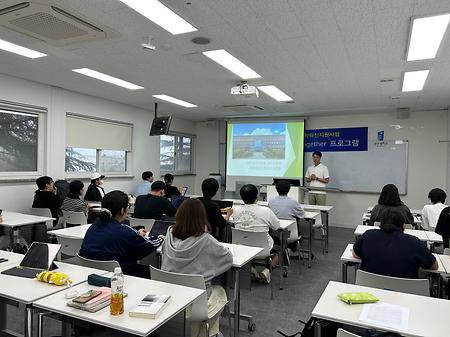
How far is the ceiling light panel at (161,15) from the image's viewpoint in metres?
2.84

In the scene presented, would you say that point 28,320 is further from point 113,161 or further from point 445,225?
point 113,161

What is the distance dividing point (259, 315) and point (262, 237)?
0.79 metres

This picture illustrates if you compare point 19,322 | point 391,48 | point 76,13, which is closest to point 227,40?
point 76,13

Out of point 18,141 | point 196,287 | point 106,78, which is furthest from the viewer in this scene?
point 18,141

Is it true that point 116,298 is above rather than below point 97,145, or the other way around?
below

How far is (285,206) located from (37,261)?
3166 mm

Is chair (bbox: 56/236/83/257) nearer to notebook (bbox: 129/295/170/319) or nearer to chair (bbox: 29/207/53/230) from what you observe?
notebook (bbox: 129/295/170/319)

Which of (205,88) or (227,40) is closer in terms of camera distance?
(227,40)

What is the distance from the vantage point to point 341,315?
165 cm

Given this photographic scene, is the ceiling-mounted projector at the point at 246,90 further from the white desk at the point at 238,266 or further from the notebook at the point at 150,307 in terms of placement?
the notebook at the point at 150,307

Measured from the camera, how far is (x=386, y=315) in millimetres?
1644

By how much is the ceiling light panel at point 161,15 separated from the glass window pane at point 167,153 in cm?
590

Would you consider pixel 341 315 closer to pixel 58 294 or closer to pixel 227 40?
pixel 58 294

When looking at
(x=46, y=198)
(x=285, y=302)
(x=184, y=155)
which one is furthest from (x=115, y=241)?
(x=184, y=155)
